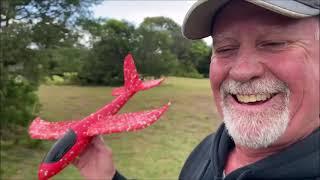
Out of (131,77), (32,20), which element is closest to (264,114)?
(131,77)

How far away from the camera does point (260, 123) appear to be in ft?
3.24

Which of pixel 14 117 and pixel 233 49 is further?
pixel 14 117

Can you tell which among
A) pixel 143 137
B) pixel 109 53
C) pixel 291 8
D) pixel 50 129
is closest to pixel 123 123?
pixel 50 129

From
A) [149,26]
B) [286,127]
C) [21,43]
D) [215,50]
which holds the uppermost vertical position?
[215,50]

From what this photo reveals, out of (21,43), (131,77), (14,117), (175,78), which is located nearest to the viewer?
(131,77)

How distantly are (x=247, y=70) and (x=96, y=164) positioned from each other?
54 cm

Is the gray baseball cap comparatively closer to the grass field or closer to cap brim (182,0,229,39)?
cap brim (182,0,229,39)

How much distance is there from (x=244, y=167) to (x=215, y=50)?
0.89 ft

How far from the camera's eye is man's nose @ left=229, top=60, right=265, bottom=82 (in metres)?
0.96

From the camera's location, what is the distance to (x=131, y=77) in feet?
6.50

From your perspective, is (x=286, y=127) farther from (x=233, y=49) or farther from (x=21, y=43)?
(x=21, y=43)

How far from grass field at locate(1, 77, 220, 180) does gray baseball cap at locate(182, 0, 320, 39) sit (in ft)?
6.31

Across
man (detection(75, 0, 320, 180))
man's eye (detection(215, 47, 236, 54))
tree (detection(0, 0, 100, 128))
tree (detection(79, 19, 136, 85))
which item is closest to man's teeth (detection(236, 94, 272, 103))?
man (detection(75, 0, 320, 180))

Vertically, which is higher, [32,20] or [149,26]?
[32,20]
